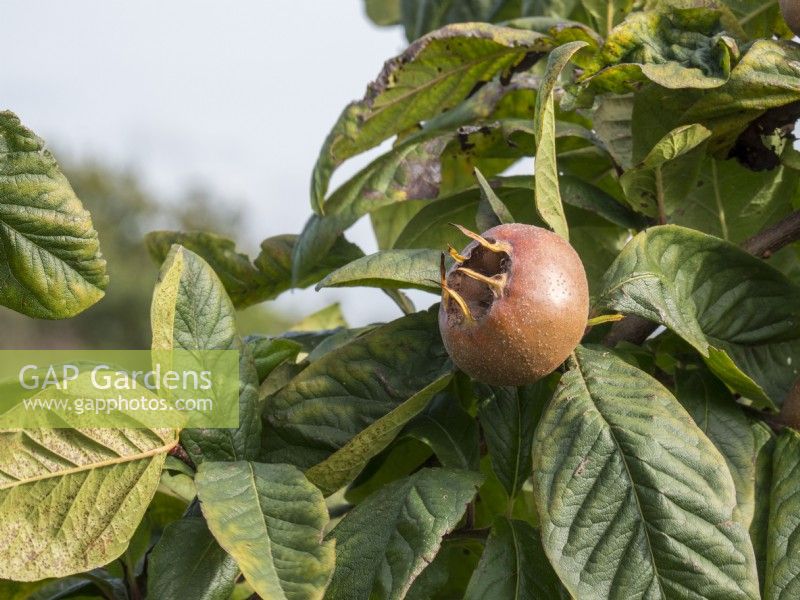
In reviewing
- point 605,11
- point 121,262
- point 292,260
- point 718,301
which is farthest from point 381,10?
point 121,262

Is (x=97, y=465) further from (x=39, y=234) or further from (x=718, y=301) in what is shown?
(x=718, y=301)

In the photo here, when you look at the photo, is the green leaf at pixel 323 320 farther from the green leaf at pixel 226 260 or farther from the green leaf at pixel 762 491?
the green leaf at pixel 762 491

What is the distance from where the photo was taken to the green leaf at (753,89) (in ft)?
3.35

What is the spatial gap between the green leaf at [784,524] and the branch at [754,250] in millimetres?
178

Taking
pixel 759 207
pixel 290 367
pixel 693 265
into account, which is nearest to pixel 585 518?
pixel 693 265

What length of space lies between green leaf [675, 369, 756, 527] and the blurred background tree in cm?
1754

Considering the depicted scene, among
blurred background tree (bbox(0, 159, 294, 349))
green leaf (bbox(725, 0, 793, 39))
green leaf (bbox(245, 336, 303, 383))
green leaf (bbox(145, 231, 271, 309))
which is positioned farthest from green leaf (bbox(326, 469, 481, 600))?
blurred background tree (bbox(0, 159, 294, 349))

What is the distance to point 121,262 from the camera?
23062 mm

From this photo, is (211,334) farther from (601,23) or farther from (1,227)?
(601,23)

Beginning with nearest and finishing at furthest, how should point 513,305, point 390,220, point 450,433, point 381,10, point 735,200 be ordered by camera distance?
point 513,305 < point 450,433 < point 735,200 < point 390,220 < point 381,10

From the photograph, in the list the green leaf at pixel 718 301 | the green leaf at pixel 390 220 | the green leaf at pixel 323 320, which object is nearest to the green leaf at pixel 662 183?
the green leaf at pixel 718 301

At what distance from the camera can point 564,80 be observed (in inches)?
52.5

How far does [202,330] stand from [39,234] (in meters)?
0.18

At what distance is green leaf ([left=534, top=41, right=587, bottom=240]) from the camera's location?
0.93 metres
